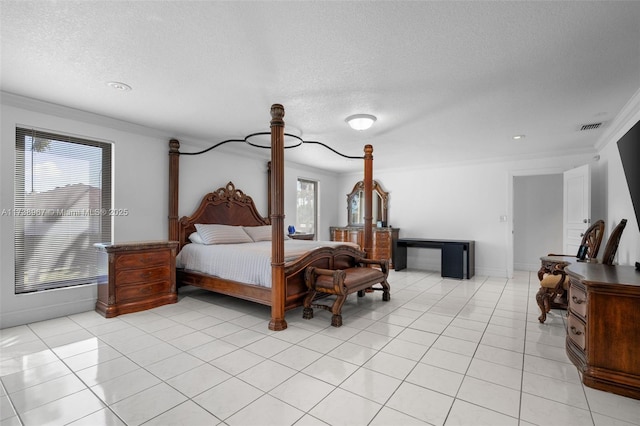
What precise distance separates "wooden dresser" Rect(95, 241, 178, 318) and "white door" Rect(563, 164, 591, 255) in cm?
617

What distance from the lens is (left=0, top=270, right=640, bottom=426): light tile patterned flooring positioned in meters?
1.82

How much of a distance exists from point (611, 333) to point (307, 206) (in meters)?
6.25

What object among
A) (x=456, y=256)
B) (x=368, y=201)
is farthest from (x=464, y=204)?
(x=368, y=201)

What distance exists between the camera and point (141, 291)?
3893mm

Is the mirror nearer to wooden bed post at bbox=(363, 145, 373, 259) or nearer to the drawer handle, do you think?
wooden bed post at bbox=(363, 145, 373, 259)

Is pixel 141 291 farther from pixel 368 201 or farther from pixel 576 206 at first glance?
pixel 576 206

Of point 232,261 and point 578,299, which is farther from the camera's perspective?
point 232,261

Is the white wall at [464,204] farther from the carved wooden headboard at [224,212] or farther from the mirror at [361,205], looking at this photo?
the carved wooden headboard at [224,212]

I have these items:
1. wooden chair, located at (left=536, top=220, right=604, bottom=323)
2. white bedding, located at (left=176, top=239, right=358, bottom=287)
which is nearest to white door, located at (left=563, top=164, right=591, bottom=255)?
wooden chair, located at (left=536, top=220, right=604, bottom=323)

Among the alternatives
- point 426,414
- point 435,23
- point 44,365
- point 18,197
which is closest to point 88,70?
point 18,197

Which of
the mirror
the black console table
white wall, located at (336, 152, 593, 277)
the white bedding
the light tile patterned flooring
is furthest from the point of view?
the mirror

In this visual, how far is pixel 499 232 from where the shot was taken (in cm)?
625

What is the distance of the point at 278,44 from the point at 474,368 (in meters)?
2.93

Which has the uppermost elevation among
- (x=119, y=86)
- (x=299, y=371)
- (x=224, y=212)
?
(x=119, y=86)
